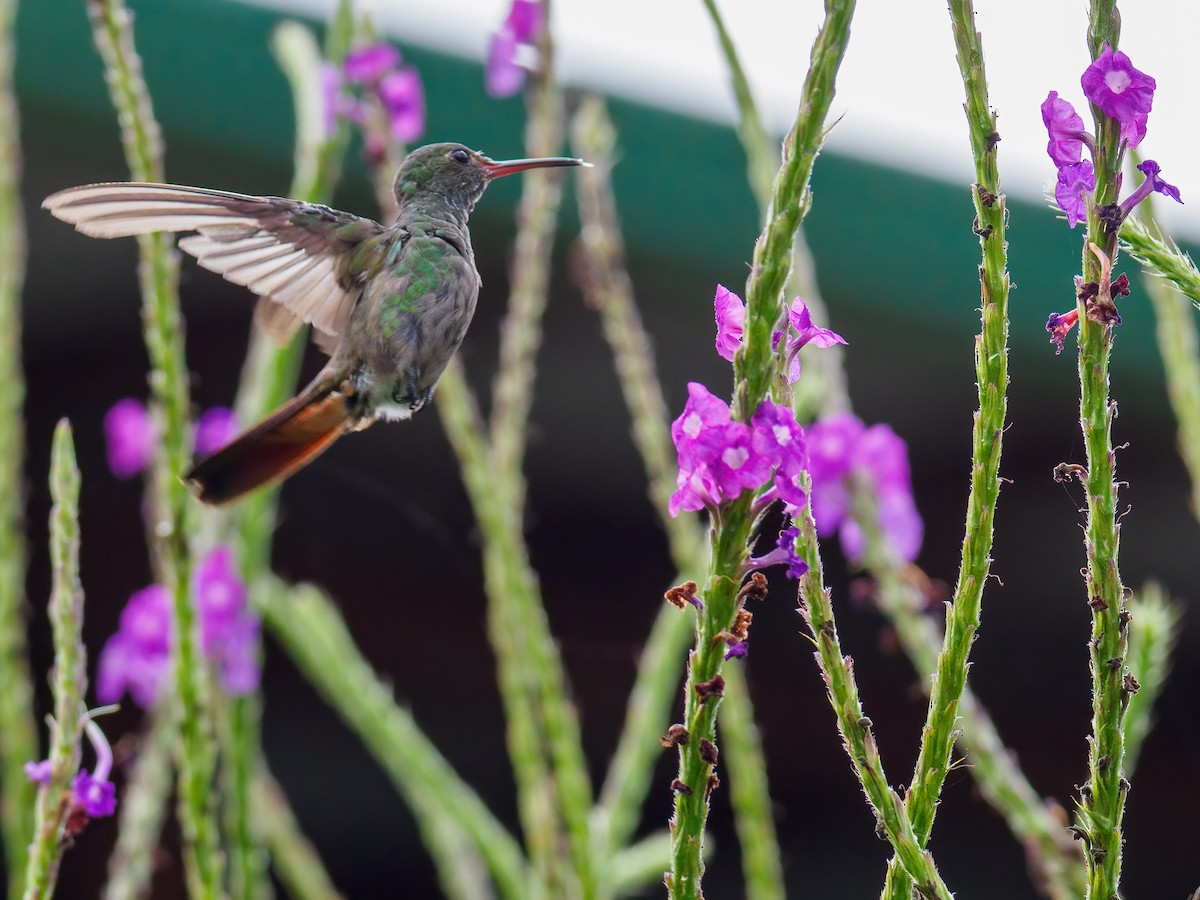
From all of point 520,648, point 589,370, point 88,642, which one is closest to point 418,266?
point 520,648

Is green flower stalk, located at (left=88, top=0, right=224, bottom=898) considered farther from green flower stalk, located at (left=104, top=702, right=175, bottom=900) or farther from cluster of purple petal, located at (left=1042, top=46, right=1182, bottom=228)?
cluster of purple petal, located at (left=1042, top=46, right=1182, bottom=228)

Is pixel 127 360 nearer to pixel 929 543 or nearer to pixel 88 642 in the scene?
pixel 88 642


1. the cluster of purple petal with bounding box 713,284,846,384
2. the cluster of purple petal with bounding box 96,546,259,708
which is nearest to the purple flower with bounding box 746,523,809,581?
the cluster of purple petal with bounding box 713,284,846,384

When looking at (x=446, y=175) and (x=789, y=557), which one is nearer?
(x=789, y=557)

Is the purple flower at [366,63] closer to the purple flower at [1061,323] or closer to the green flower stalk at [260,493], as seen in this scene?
the green flower stalk at [260,493]

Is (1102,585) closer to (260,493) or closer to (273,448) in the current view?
(273,448)

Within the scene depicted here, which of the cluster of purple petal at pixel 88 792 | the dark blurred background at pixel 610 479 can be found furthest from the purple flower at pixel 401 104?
the cluster of purple petal at pixel 88 792

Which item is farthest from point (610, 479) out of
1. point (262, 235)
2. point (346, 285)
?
point (262, 235)
